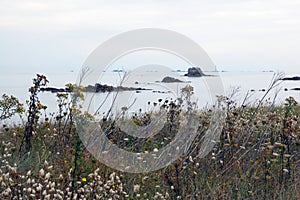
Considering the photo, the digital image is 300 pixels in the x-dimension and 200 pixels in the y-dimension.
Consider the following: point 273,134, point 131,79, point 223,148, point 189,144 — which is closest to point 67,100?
point 131,79

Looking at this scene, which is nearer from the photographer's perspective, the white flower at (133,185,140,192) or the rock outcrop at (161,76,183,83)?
the white flower at (133,185,140,192)

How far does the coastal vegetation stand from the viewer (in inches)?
160

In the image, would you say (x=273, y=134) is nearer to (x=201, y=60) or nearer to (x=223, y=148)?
(x=223, y=148)

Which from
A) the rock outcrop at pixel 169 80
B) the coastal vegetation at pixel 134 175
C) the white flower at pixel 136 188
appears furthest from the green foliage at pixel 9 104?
the white flower at pixel 136 188

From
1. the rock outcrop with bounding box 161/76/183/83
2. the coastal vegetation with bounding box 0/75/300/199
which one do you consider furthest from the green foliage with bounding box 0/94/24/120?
the rock outcrop with bounding box 161/76/183/83

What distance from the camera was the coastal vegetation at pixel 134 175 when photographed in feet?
13.3

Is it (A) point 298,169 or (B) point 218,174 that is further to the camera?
(A) point 298,169

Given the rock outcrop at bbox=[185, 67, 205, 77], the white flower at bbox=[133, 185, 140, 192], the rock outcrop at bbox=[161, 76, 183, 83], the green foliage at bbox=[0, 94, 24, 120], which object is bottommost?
the white flower at bbox=[133, 185, 140, 192]

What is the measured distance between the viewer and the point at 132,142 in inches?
245

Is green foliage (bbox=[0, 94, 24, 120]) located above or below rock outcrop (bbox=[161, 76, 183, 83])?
below

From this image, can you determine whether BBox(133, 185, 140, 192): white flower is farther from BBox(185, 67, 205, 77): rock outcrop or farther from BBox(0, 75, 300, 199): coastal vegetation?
BBox(185, 67, 205, 77): rock outcrop

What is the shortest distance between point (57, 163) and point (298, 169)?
2666mm

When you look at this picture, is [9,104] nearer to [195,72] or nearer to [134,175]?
[134,175]

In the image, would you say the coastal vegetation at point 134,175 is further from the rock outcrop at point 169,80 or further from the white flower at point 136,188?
the rock outcrop at point 169,80
